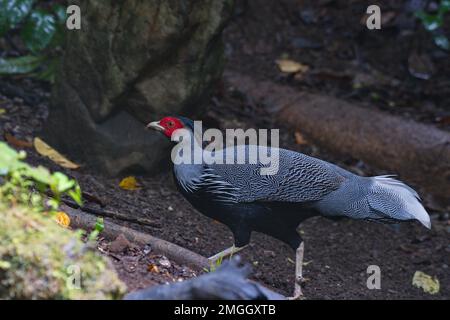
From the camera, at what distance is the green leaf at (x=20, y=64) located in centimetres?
705

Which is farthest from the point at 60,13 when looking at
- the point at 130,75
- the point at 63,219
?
the point at 63,219

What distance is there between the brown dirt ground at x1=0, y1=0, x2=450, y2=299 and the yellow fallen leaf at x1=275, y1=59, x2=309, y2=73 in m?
0.12

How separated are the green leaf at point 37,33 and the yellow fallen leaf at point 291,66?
8.93 feet

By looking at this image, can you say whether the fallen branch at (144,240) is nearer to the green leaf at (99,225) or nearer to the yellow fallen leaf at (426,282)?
the green leaf at (99,225)

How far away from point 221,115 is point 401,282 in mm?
2542

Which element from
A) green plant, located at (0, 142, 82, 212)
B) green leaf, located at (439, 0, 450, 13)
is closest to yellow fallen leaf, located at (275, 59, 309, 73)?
green leaf, located at (439, 0, 450, 13)

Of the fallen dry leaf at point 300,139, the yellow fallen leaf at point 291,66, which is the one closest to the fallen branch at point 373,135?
the fallen dry leaf at point 300,139

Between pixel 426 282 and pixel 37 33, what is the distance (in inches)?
148

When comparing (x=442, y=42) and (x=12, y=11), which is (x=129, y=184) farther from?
(x=442, y=42)

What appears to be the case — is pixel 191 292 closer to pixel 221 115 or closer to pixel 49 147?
pixel 49 147

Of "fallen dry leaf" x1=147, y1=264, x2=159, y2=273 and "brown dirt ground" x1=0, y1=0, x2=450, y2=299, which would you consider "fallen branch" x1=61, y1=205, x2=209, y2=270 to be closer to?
"brown dirt ground" x1=0, y1=0, x2=450, y2=299

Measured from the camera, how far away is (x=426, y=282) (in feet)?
19.0

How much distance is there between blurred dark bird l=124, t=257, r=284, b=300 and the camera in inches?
125

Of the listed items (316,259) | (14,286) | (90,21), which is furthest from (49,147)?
(14,286)
